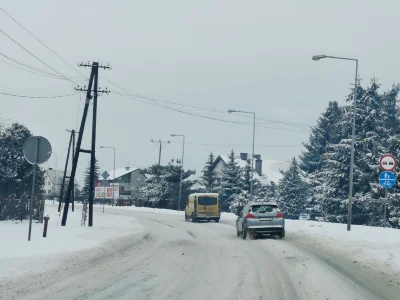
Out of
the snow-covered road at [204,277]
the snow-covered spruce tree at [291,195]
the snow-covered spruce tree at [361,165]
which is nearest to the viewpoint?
the snow-covered road at [204,277]

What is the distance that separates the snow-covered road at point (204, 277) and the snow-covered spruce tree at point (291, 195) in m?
50.8

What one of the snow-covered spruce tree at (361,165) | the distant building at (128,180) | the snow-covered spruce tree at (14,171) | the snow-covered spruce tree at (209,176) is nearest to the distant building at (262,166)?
the snow-covered spruce tree at (209,176)

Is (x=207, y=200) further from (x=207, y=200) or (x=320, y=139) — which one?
(x=320, y=139)

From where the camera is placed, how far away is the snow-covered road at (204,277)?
9258 mm

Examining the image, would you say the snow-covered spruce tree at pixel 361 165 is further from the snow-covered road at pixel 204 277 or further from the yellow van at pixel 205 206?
the snow-covered road at pixel 204 277

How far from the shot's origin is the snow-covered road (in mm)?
9258

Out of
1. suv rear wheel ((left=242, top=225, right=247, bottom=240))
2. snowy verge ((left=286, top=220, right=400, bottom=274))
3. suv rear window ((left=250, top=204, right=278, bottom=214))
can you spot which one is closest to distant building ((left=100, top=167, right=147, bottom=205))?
suv rear wheel ((left=242, top=225, right=247, bottom=240))

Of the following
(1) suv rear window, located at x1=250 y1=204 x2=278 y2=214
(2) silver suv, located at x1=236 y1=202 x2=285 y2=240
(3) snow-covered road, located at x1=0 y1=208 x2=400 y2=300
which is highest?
(1) suv rear window, located at x1=250 y1=204 x2=278 y2=214

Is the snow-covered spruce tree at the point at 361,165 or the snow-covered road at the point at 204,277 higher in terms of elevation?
Result: the snow-covered spruce tree at the point at 361,165

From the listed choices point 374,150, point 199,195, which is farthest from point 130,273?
point 374,150

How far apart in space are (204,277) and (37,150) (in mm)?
7349

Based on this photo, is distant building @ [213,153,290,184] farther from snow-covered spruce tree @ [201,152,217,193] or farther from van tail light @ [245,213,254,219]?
van tail light @ [245,213,254,219]

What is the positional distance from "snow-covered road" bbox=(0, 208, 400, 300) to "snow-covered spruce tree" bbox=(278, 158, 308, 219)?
5077 centimetres

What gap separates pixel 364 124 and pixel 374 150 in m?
3.41
